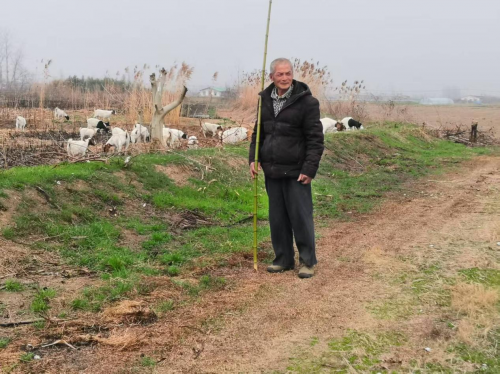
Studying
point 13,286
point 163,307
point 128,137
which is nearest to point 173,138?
point 128,137

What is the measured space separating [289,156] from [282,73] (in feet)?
2.35

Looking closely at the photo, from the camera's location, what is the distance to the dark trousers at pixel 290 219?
466 cm

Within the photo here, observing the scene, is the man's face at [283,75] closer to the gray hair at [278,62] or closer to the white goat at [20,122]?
the gray hair at [278,62]

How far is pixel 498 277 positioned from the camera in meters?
4.59

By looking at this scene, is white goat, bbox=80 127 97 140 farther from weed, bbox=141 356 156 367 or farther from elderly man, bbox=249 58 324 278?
weed, bbox=141 356 156 367

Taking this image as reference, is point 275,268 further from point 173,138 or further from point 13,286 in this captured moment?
point 173,138

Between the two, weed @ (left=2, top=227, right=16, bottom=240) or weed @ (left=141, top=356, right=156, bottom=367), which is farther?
weed @ (left=2, top=227, right=16, bottom=240)

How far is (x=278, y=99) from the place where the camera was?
4.65m

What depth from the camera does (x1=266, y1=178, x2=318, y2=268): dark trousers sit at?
4656 millimetres

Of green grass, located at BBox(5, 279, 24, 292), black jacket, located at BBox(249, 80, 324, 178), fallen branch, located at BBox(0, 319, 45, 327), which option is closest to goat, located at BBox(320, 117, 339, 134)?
black jacket, located at BBox(249, 80, 324, 178)

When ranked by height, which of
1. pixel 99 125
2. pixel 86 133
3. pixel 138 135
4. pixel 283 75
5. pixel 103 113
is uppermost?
pixel 283 75

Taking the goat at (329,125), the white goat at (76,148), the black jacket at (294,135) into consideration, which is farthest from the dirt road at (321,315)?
the goat at (329,125)

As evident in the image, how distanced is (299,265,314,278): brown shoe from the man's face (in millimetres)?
1631

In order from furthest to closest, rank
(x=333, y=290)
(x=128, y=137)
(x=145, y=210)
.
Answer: (x=128, y=137)
(x=145, y=210)
(x=333, y=290)
